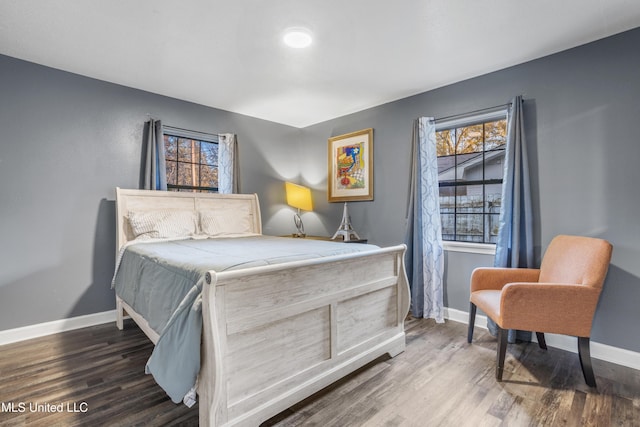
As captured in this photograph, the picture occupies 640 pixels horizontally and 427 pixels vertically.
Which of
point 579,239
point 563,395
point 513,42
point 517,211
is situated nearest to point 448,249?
point 517,211

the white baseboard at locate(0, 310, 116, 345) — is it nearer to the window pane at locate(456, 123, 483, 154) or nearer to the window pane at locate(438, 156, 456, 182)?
the window pane at locate(438, 156, 456, 182)

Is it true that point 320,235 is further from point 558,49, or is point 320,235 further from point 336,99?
point 558,49

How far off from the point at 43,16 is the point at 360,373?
318cm

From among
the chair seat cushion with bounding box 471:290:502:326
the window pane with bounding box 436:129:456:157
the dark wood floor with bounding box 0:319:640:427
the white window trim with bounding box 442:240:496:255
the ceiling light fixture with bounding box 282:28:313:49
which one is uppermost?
the ceiling light fixture with bounding box 282:28:313:49

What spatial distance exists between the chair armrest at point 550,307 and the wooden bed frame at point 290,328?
27.8 inches

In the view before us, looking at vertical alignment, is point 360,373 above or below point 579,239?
below

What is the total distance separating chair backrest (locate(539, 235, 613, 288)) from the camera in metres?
1.96

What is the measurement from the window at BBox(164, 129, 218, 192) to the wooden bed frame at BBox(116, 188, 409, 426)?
1.83m

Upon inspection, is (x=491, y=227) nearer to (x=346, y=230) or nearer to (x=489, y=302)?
(x=489, y=302)

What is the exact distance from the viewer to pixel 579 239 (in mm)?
2236

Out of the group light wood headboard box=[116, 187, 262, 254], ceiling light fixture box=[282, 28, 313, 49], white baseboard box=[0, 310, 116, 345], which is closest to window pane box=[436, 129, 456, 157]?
ceiling light fixture box=[282, 28, 313, 49]

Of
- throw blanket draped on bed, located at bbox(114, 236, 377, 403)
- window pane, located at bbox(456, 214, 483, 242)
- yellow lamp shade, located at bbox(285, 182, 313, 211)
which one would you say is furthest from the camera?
yellow lamp shade, located at bbox(285, 182, 313, 211)

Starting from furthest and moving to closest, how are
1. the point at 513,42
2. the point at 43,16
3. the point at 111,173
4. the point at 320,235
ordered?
the point at 320,235, the point at 111,173, the point at 513,42, the point at 43,16

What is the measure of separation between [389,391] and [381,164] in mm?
2522
